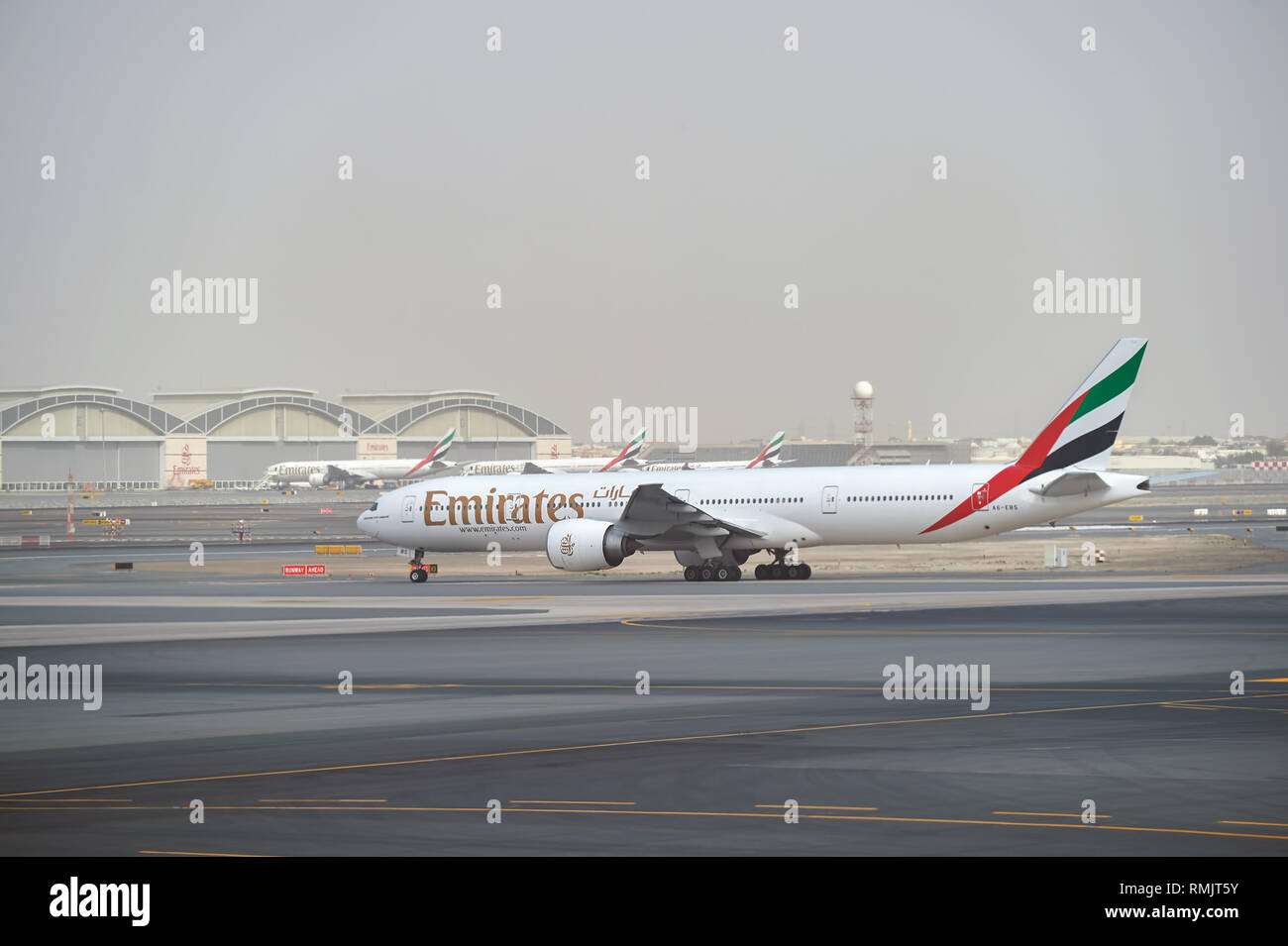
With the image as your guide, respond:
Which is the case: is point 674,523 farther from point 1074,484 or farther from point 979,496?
point 1074,484

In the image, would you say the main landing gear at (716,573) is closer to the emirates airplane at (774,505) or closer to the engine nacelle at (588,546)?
the emirates airplane at (774,505)

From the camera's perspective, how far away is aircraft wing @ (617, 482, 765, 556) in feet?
149

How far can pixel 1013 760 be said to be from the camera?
574 inches

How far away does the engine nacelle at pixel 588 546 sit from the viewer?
45812 mm

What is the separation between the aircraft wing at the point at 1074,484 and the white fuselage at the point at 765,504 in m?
0.23

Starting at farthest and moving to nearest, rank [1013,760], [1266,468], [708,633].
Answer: [1266,468] → [708,633] → [1013,760]

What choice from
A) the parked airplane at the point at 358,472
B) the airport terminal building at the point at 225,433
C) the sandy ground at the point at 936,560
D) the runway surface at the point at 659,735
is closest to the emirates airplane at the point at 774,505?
the sandy ground at the point at 936,560

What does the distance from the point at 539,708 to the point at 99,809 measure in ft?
23.3

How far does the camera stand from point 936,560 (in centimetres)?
5606

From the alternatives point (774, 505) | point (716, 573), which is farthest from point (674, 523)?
point (774, 505)

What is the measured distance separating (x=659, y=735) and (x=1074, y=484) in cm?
2899

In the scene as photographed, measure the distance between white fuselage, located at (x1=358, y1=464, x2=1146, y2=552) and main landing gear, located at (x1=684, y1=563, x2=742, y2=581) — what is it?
74 cm
